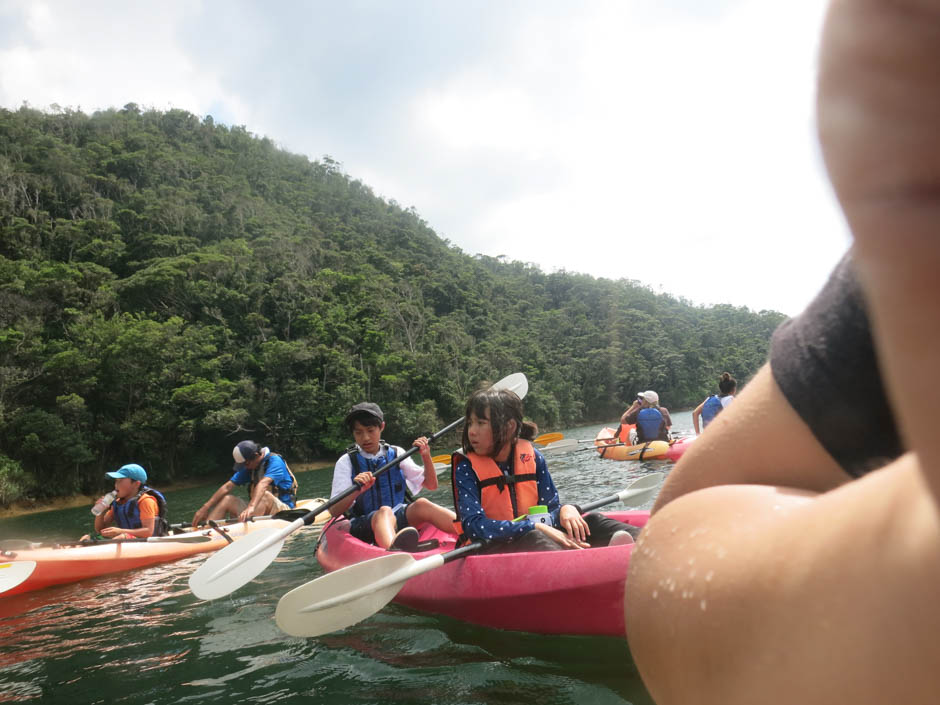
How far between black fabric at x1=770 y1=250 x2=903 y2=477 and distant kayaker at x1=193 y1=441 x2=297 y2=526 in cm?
700

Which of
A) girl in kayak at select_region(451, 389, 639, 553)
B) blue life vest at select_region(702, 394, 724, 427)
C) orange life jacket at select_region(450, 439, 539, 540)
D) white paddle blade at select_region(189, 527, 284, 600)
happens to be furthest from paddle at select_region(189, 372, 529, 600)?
blue life vest at select_region(702, 394, 724, 427)

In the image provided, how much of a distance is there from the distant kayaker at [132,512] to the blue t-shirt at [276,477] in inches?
36.9

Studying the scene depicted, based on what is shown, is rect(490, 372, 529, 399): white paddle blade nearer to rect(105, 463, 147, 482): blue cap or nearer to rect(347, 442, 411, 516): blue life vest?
rect(347, 442, 411, 516): blue life vest

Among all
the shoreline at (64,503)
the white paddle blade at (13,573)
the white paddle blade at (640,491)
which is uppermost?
the white paddle blade at (640,491)

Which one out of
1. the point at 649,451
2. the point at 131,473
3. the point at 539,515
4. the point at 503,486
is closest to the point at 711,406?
the point at 649,451

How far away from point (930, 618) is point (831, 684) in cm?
6

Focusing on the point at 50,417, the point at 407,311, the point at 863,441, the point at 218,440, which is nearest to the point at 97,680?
the point at 863,441

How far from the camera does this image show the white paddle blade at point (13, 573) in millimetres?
4543

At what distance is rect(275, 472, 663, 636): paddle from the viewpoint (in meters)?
2.49

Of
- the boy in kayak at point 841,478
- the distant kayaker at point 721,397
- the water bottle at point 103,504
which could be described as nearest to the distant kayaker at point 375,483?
the water bottle at point 103,504

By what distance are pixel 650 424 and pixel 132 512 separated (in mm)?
7448

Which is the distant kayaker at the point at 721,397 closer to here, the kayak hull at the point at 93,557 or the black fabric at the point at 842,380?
the kayak hull at the point at 93,557

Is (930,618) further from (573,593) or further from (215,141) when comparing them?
(215,141)

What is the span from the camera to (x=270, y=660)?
2836 mm
